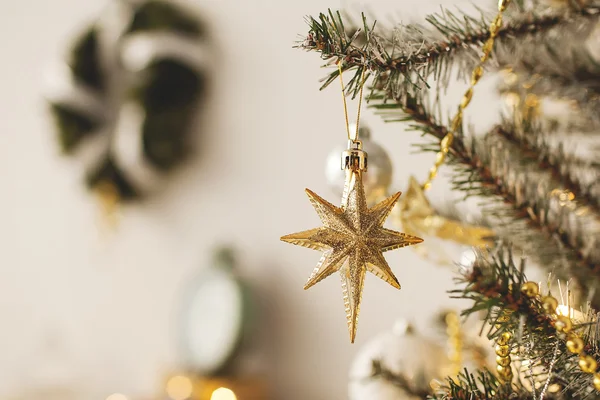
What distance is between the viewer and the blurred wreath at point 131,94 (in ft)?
3.46

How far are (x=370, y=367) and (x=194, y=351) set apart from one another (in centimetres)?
56

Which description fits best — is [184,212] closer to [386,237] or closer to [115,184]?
[115,184]

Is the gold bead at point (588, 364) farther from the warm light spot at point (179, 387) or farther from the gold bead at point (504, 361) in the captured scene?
the warm light spot at point (179, 387)

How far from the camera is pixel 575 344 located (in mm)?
285

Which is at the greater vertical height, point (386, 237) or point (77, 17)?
point (77, 17)

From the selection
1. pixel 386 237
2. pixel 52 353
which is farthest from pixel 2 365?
pixel 386 237

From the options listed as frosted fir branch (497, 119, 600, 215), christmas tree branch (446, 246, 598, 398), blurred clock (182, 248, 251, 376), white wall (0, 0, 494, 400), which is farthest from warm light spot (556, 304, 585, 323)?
blurred clock (182, 248, 251, 376)

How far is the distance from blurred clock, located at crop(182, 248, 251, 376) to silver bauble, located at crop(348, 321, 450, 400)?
463 mm

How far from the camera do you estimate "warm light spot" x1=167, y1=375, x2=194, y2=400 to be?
0.92m

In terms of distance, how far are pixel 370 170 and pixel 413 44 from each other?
0.40ft

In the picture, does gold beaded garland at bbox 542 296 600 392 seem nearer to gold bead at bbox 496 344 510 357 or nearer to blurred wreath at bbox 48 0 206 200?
gold bead at bbox 496 344 510 357

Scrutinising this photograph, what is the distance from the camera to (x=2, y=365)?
1348 millimetres

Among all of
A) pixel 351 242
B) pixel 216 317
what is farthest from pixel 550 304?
pixel 216 317

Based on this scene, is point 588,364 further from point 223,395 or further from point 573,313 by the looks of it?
point 223,395
